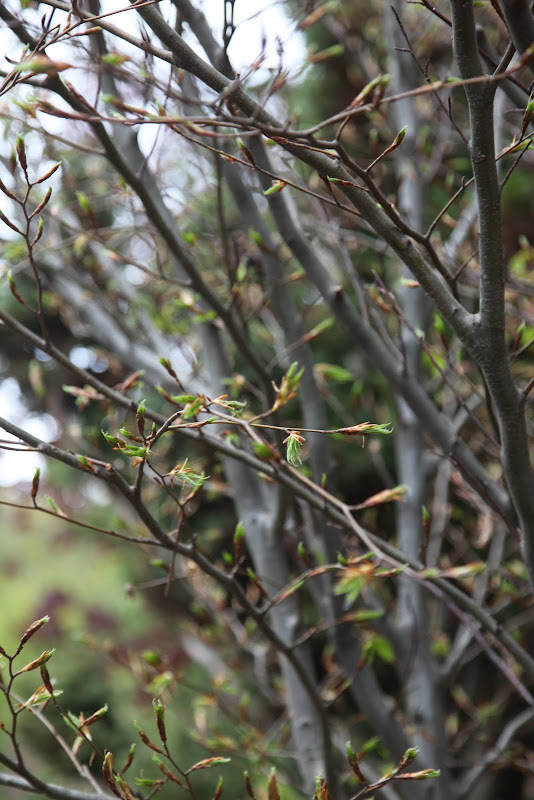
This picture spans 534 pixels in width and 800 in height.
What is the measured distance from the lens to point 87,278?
8.50 ft

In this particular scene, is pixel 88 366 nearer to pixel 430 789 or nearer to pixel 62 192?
pixel 62 192

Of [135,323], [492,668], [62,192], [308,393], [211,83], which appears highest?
[62,192]

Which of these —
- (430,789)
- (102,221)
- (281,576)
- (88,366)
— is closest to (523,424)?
(281,576)

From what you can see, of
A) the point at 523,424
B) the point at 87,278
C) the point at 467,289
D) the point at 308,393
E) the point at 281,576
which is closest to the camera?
the point at 523,424

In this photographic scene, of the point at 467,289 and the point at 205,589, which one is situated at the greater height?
the point at 467,289

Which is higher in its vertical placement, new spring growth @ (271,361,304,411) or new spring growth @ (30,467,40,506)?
new spring growth @ (30,467,40,506)

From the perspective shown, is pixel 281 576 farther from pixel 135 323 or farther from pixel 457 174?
pixel 457 174

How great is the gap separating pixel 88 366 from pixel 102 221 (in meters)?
1.73

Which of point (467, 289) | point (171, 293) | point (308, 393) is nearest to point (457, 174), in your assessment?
point (467, 289)

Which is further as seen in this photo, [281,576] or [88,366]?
[88,366]

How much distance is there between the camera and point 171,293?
8.21ft

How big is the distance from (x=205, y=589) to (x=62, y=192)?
2014 mm

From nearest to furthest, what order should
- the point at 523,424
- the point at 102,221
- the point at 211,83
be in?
the point at 211,83 < the point at 523,424 < the point at 102,221

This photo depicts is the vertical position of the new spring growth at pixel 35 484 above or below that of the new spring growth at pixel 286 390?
above
